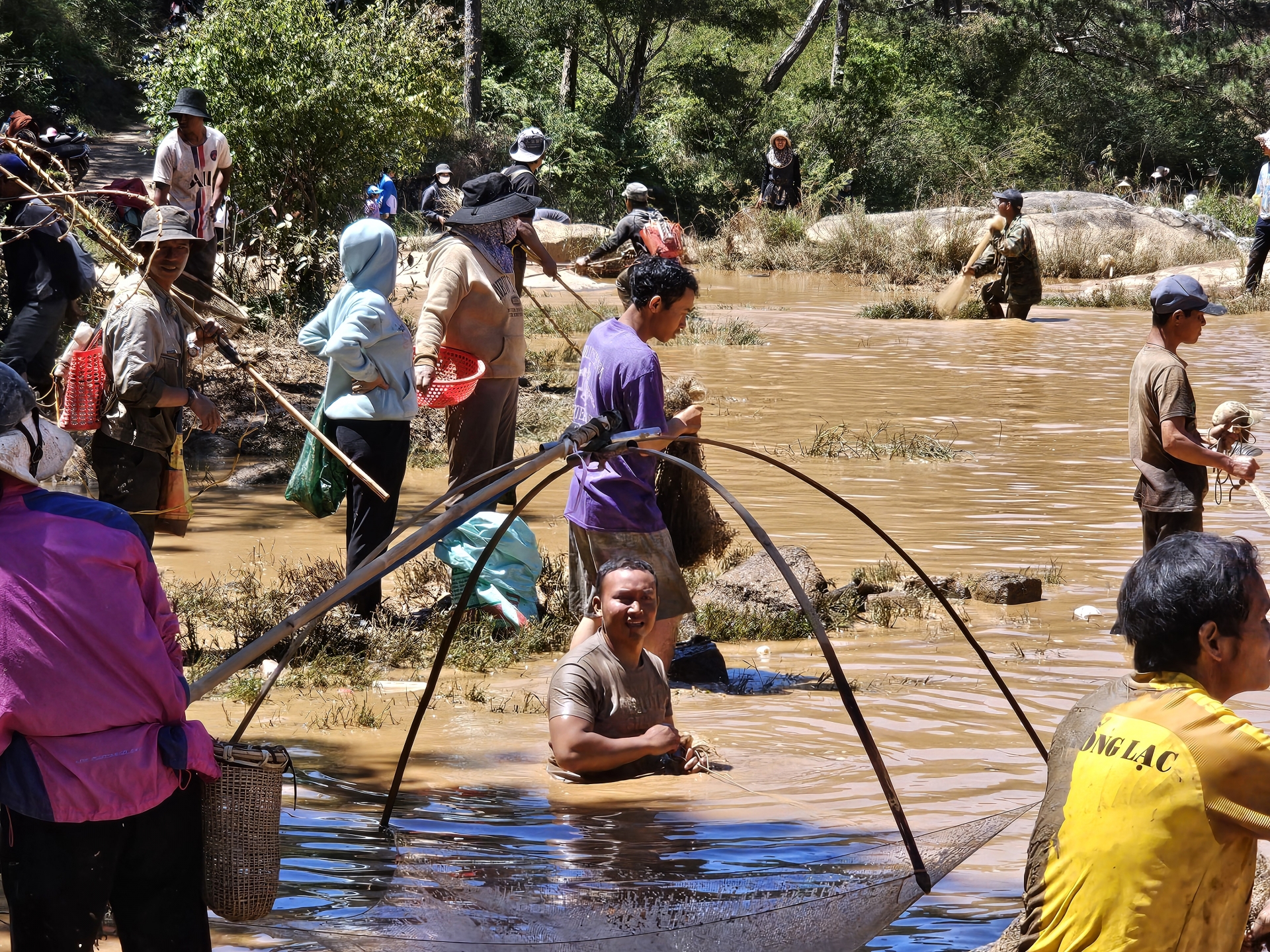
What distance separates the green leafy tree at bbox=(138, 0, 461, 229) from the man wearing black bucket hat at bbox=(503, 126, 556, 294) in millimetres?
2996

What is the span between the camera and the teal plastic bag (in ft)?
21.6

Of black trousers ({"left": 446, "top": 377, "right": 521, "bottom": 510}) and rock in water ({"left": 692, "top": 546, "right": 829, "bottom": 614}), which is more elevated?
black trousers ({"left": 446, "top": 377, "right": 521, "bottom": 510})

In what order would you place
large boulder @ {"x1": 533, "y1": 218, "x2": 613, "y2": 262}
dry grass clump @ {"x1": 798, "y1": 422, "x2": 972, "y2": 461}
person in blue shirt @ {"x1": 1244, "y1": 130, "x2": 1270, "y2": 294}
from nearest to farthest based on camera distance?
1. dry grass clump @ {"x1": 798, "y1": 422, "x2": 972, "y2": 461}
2. person in blue shirt @ {"x1": 1244, "y1": 130, "x2": 1270, "y2": 294}
3. large boulder @ {"x1": 533, "y1": 218, "x2": 613, "y2": 262}

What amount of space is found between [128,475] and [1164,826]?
455 cm

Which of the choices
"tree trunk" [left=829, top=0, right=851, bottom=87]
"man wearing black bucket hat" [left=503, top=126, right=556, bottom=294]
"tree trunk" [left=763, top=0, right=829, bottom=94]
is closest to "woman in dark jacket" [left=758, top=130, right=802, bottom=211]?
"tree trunk" [left=763, top=0, right=829, bottom=94]

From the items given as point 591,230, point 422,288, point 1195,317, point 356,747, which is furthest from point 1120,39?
point 356,747

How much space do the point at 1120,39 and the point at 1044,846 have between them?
1608 inches

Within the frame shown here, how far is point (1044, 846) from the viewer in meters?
2.72

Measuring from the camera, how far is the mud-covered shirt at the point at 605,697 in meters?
4.81

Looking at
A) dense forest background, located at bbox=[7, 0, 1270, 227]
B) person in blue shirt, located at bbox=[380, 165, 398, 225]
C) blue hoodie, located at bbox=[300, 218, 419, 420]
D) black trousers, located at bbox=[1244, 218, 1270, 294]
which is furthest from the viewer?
dense forest background, located at bbox=[7, 0, 1270, 227]

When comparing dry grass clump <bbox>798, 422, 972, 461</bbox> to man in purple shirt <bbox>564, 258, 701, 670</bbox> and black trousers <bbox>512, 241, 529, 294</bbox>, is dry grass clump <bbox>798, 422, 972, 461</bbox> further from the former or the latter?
man in purple shirt <bbox>564, 258, 701, 670</bbox>

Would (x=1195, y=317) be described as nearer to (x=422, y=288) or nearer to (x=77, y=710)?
(x=77, y=710)

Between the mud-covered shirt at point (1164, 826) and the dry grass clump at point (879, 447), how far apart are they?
27.1 ft

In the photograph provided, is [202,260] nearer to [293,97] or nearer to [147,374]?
[293,97]
